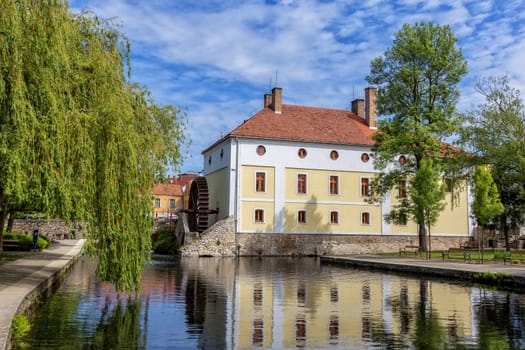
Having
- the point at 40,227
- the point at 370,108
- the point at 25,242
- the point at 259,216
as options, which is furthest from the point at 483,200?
the point at 40,227

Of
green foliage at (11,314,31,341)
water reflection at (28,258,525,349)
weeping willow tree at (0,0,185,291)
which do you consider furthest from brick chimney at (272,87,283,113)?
green foliage at (11,314,31,341)

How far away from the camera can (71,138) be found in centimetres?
1008

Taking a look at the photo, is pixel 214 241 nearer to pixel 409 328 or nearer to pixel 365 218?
pixel 365 218

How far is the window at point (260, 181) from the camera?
37.5 meters

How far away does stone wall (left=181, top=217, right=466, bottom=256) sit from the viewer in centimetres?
3550

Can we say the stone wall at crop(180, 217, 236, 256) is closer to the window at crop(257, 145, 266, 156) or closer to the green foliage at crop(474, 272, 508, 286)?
the window at crop(257, 145, 266, 156)

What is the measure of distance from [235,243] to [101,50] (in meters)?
25.4

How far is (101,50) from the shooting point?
1202cm

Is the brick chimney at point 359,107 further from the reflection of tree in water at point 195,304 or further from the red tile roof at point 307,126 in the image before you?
the reflection of tree in water at point 195,304

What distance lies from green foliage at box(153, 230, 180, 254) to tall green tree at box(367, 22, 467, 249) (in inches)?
682

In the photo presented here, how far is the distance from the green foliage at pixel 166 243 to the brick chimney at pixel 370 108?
17.9 meters

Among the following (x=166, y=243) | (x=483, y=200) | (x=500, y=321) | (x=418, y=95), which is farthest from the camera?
(x=166, y=243)

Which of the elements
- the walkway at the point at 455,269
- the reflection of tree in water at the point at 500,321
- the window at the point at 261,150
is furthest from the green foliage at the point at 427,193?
the reflection of tree in water at the point at 500,321

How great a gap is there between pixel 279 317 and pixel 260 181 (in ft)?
86.7
